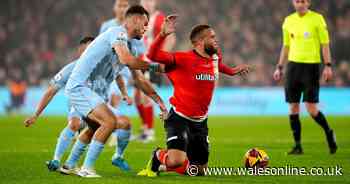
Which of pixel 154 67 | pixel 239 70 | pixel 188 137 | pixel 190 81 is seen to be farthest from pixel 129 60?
pixel 239 70

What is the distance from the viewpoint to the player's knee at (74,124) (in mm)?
11209

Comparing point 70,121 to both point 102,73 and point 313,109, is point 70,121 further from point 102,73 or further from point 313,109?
point 313,109

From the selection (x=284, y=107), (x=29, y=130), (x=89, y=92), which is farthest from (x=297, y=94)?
(x=284, y=107)

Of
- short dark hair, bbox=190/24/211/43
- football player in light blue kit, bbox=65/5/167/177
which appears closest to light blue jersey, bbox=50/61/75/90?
football player in light blue kit, bbox=65/5/167/177

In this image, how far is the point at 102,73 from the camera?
9727 millimetres

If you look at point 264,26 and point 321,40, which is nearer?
point 321,40

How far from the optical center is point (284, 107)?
1120 inches

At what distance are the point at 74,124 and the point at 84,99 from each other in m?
1.91

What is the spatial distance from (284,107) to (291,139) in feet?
38.7

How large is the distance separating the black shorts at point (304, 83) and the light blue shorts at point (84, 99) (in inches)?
183

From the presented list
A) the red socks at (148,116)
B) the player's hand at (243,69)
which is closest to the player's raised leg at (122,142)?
the player's hand at (243,69)

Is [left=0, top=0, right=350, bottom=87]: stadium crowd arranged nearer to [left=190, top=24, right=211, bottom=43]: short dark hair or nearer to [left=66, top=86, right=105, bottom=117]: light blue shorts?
[left=190, top=24, right=211, bottom=43]: short dark hair

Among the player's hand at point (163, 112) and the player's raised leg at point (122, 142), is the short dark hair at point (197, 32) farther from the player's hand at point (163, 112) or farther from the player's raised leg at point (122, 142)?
the player's raised leg at point (122, 142)

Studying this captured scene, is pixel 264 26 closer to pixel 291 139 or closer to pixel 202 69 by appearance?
pixel 291 139
